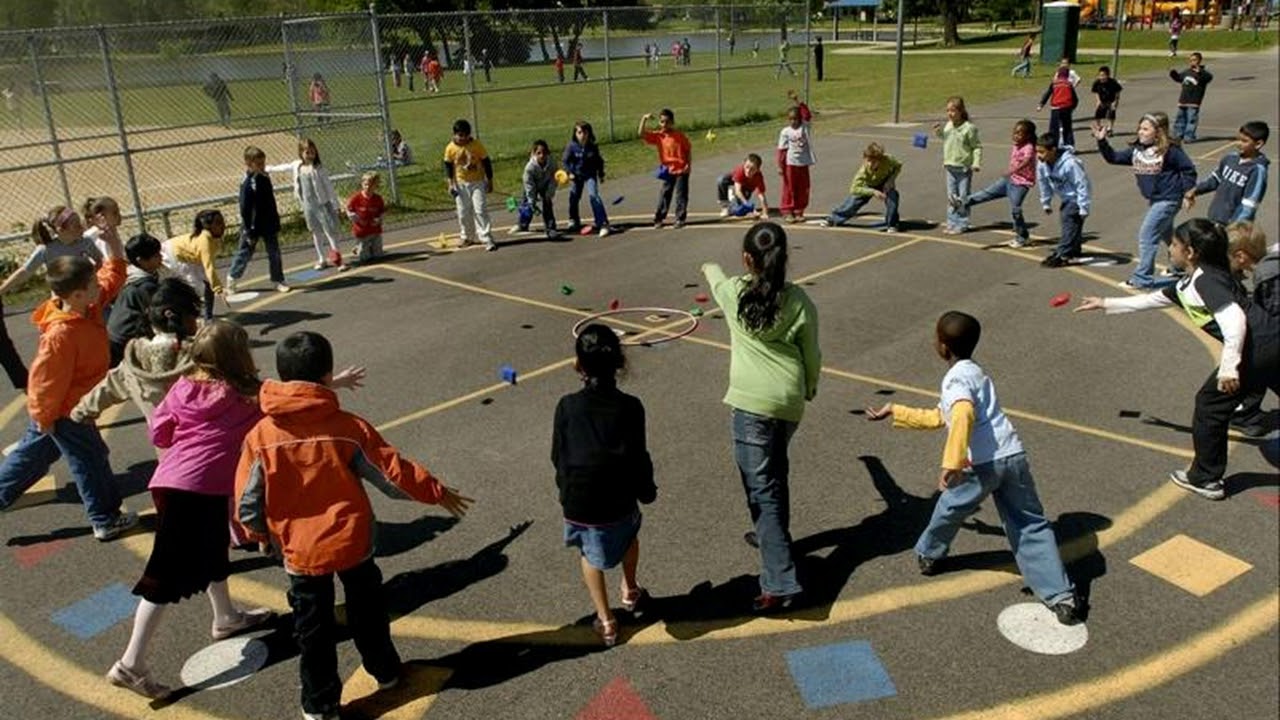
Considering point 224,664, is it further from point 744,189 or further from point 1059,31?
point 1059,31

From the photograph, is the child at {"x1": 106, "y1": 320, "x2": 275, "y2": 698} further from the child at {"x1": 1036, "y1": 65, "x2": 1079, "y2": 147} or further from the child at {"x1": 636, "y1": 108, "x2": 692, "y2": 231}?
the child at {"x1": 1036, "y1": 65, "x2": 1079, "y2": 147}

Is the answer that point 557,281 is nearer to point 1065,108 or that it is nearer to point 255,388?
point 255,388

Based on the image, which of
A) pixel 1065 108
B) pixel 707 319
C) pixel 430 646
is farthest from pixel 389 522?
pixel 1065 108

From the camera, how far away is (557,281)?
12.6 metres

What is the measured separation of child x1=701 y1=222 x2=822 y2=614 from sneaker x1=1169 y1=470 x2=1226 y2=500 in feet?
10.00

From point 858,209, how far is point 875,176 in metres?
0.94

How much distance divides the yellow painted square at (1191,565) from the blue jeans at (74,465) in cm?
659

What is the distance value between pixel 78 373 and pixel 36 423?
0.45m

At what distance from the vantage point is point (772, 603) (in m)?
5.25

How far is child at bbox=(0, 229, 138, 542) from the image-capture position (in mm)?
5922

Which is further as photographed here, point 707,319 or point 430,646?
point 707,319

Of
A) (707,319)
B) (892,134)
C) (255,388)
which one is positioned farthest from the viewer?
(892,134)

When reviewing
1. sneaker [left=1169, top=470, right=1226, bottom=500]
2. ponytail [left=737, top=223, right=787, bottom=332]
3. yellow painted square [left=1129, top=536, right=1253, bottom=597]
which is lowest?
yellow painted square [left=1129, top=536, right=1253, bottom=597]

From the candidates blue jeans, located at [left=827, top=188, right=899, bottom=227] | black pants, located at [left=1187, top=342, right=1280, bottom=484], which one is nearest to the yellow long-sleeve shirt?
black pants, located at [left=1187, top=342, right=1280, bottom=484]
